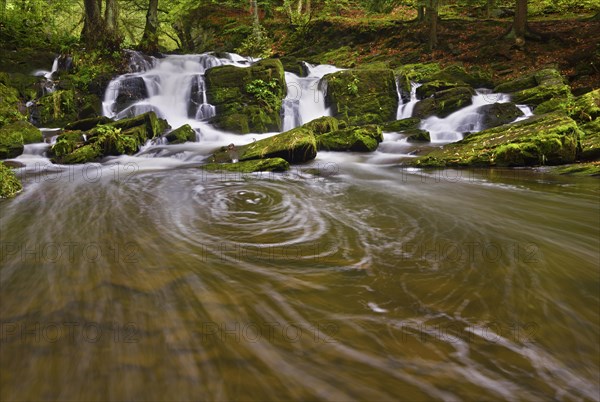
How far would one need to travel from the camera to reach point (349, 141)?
34.5 feet

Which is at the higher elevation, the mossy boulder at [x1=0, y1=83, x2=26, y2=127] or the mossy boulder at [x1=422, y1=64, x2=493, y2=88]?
the mossy boulder at [x1=422, y1=64, x2=493, y2=88]

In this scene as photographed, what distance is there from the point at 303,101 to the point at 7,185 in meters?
11.4

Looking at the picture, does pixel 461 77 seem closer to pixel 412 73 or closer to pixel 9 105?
pixel 412 73

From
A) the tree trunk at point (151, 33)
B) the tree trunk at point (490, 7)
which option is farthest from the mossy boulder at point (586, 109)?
the tree trunk at point (151, 33)

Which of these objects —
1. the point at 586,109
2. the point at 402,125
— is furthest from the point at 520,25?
the point at 586,109

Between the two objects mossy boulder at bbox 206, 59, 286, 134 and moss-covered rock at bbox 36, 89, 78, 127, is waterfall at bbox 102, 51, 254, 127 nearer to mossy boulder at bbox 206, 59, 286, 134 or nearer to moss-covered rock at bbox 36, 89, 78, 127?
mossy boulder at bbox 206, 59, 286, 134

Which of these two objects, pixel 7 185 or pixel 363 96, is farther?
pixel 363 96

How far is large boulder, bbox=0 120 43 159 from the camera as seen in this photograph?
9148 mm

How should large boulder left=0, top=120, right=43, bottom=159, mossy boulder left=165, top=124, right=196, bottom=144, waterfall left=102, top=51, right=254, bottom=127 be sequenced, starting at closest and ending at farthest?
large boulder left=0, top=120, right=43, bottom=159
mossy boulder left=165, top=124, right=196, bottom=144
waterfall left=102, top=51, right=254, bottom=127

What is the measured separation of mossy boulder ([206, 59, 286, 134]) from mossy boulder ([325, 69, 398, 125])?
2.39m

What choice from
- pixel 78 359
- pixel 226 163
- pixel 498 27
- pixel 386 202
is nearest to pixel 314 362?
pixel 78 359

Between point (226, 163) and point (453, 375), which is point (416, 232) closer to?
point (453, 375)

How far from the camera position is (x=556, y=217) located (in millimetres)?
4336

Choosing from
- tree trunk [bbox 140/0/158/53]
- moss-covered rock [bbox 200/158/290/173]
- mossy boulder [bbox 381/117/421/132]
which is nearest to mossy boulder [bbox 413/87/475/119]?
mossy boulder [bbox 381/117/421/132]
